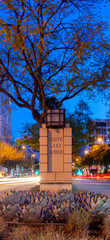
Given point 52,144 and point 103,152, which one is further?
point 103,152

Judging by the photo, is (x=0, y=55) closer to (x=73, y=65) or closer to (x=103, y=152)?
(x=73, y=65)

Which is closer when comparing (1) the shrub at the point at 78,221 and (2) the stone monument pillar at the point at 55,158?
(1) the shrub at the point at 78,221

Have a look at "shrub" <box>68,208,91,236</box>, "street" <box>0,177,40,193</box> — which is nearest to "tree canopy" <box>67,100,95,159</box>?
"street" <box>0,177,40,193</box>

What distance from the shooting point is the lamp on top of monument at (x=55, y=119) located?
13391mm

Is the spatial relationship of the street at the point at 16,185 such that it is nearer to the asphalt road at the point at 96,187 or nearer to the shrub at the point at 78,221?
the asphalt road at the point at 96,187

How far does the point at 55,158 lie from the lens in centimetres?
1335

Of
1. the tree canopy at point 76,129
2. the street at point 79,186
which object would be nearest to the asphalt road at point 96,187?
the street at point 79,186

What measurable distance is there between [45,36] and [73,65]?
1.79m

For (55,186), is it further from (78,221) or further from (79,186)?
(79,186)

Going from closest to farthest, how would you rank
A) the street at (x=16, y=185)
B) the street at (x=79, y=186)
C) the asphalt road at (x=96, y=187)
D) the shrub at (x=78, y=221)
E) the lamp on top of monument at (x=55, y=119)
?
the shrub at (x=78, y=221) → the lamp on top of monument at (x=55, y=119) → the asphalt road at (x=96, y=187) → the street at (x=79, y=186) → the street at (x=16, y=185)

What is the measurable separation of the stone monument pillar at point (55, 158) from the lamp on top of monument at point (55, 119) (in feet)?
0.81

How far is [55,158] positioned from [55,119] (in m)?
1.88

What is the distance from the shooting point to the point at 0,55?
14.2 metres

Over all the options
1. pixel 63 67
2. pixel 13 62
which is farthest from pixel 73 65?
pixel 13 62
